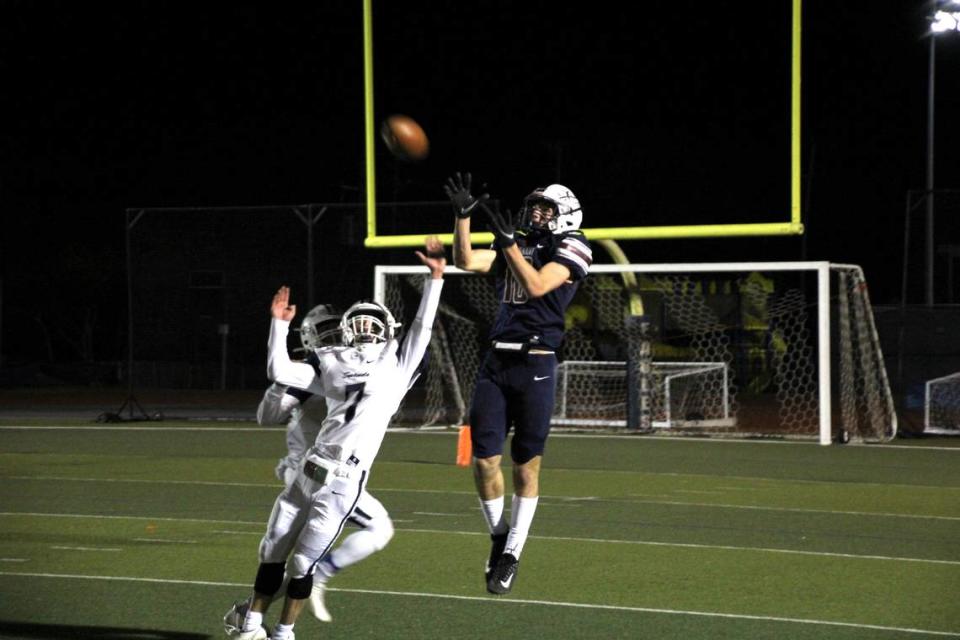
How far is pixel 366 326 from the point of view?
583cm

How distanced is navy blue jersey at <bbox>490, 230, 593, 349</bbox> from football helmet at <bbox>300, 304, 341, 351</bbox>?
92cm

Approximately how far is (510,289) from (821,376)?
10.1 m

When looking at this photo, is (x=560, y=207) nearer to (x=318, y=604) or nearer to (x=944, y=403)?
(x=318, y=604)

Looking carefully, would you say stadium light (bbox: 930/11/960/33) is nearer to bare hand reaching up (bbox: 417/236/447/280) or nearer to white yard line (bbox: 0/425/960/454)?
white yard line (bbox: 0/425/960/454)

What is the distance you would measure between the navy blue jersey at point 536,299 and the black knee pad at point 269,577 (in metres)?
1.64

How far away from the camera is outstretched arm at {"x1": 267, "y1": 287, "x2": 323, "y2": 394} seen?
5781 millimetres

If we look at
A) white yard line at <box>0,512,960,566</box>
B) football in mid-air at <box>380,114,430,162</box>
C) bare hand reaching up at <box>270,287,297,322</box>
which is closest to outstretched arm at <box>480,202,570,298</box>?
bare hand reaching up at <box>270,287,297,322</box>

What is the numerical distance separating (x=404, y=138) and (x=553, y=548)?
3423 millimetres

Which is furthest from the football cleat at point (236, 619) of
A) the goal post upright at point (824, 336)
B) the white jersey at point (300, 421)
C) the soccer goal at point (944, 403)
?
the soccer goal at point (944, 403)

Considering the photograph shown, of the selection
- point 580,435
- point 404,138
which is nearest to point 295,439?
point 404,138

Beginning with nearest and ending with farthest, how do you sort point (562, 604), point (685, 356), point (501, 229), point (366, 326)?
point (366, 326)
point (501, 229)
point (562, 604)
point (685, 356)

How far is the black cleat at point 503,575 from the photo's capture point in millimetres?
6617

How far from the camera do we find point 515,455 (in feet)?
22.6

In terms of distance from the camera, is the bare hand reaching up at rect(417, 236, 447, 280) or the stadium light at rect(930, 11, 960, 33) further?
the stadium light at rect(930, 11, 960, 33)
